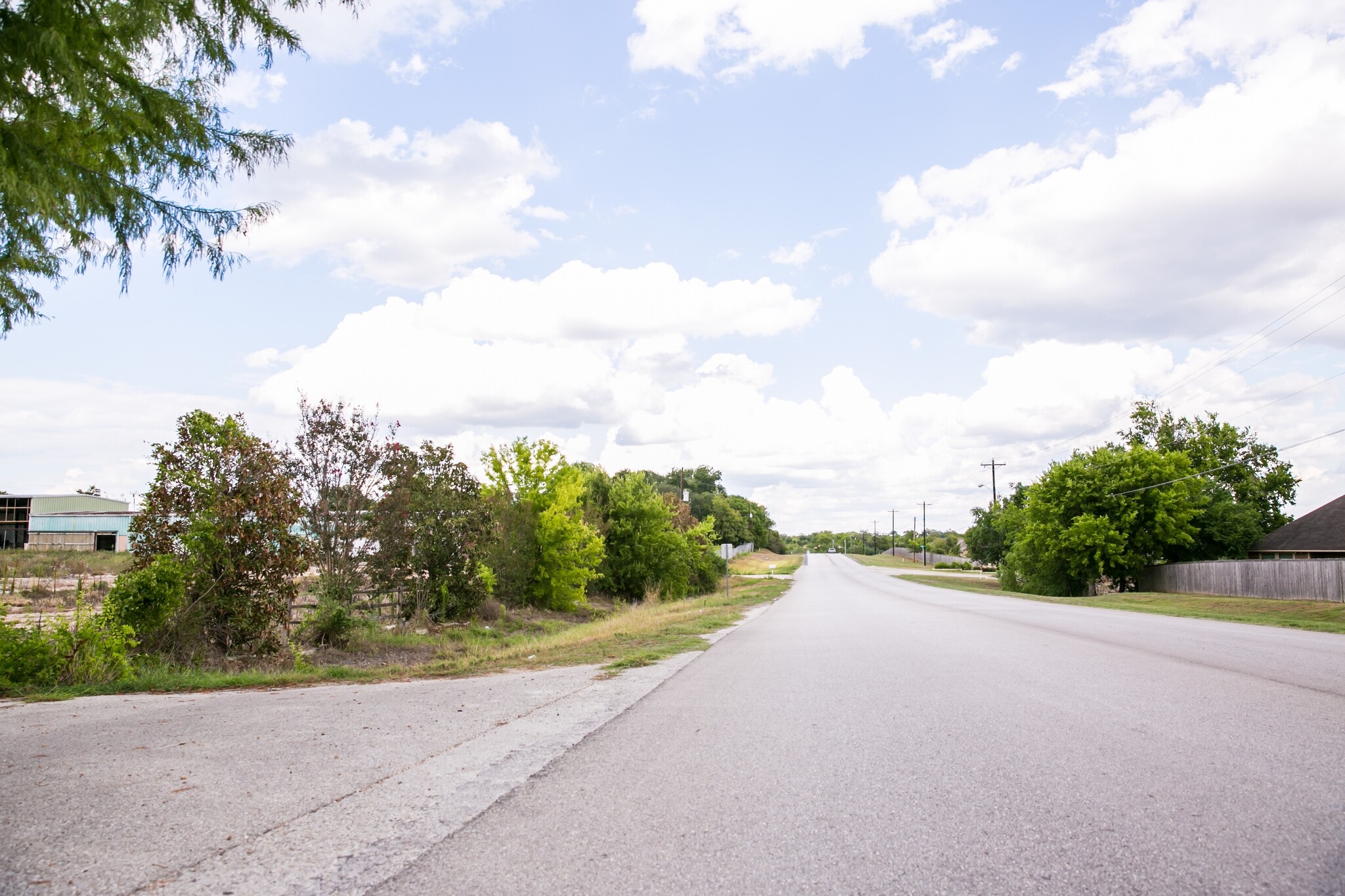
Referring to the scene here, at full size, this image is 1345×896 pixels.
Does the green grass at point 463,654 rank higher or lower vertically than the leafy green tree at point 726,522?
lower

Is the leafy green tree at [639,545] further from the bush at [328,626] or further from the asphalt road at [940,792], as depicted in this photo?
the asphalt road at [940,792]

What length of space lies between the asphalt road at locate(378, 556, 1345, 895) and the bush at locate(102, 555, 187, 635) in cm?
700

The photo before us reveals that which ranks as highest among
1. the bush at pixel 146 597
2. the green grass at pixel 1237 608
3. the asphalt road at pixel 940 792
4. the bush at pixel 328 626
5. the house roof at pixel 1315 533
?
the house roof at pixel 1315 533

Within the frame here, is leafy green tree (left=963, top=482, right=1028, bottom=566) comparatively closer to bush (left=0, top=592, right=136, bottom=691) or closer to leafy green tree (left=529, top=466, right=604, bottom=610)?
leafy green tree (left=529, top=466, right=604, bottom=610)

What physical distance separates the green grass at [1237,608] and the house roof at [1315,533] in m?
10.7

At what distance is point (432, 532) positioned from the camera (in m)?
20.3

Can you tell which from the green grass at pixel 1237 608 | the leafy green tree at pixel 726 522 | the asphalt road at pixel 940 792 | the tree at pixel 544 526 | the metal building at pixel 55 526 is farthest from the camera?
the leafy green tree at pixel 726 522

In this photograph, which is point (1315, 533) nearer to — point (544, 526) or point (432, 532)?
point (544, 526)

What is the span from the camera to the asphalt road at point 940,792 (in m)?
3.53

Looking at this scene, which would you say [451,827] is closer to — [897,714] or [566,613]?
[897,714]

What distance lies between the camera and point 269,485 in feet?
41.2

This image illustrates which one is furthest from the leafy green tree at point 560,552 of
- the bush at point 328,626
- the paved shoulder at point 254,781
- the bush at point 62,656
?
the paved shoulder at point 254,781

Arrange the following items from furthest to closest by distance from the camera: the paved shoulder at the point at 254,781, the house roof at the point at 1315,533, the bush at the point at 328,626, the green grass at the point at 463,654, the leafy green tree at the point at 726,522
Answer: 1. the leafy green tree at the point at 726,522
2. the house roof at the point at 1315,533
3. the bush at the point at 328,626
4. the green grass at the point at 463,654
5. the paved shoulder at the point at 254,781

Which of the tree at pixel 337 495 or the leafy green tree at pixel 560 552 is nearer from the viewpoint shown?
the tree at pixel 337 495
